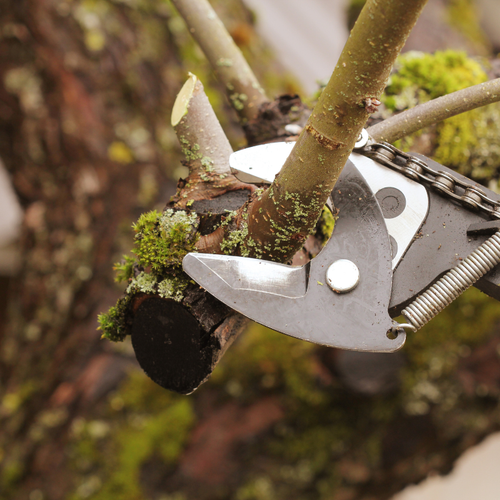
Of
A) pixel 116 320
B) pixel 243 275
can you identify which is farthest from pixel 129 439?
pixel 243 275

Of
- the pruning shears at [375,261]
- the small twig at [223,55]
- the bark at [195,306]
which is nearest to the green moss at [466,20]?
the small twig at [223,55]

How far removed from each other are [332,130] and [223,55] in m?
0.60

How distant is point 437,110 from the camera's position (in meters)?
0.83

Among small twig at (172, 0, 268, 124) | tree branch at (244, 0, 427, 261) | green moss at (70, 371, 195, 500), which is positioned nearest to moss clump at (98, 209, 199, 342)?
tree branch at (244, 0, 427, 261)

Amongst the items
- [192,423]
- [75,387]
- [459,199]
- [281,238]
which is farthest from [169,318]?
[75,387]

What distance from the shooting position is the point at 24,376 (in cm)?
196

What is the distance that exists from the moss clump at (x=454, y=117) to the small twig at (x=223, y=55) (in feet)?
1.29

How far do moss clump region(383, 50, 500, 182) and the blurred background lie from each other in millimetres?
841

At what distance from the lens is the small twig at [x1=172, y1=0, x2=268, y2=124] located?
40.2 inches

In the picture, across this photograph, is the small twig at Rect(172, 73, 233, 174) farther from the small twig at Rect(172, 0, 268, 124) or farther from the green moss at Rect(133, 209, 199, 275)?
the small twig at Rect(172, 0, 268, 124)

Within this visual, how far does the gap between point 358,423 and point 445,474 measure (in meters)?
0.53

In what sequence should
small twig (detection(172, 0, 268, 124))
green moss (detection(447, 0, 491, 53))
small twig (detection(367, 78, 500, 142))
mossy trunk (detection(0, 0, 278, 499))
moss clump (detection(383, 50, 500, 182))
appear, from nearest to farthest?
small twig (detection(367, 78, 500, 142)), small twig (detection(172, 0, 268, 124)), moss clump (detection(383, 50, 500, 182)), mossy trunk (detection(0, 0, 278, 499)), green moss (detection(447, 0, 491, 53))

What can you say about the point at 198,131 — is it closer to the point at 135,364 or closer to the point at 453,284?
the point at 453,284

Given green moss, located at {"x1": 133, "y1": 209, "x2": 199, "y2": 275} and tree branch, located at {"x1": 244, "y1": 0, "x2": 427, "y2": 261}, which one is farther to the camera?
green moss, located at {"x1": 133, "y1": 209, "x2": 199, "y2": 275}
